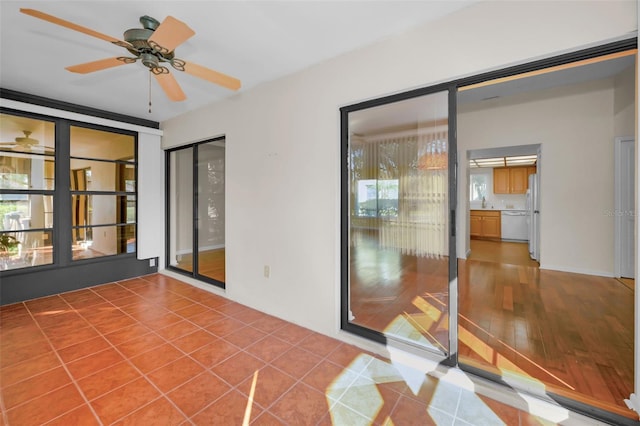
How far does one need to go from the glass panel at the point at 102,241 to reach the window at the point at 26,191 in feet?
1.01

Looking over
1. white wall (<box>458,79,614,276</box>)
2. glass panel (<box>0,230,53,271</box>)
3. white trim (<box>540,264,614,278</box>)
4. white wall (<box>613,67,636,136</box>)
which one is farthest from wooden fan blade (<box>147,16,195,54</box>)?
white trim (<box>540,264,614,278</box>)

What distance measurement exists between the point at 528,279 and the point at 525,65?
3640 mm

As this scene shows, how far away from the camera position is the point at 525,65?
1.80 m

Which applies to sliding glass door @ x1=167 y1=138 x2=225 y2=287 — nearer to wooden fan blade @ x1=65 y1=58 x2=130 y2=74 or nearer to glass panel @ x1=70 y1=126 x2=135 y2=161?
glass panel @ x1=70 y1=126 x2=135 y2=161

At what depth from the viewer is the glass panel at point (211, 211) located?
4430 mm

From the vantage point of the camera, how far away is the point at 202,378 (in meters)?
2.05

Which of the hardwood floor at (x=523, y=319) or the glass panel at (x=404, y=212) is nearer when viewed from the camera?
the hardwood floor at (x=523, y=319)

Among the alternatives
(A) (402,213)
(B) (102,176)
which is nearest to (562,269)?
(A) (402,213)

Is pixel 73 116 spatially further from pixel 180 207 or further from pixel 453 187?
pixel 453 187

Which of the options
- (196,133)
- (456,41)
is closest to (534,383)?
(456,41)

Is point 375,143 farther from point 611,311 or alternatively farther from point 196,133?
point 611,311

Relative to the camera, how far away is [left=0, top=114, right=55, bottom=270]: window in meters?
3.53

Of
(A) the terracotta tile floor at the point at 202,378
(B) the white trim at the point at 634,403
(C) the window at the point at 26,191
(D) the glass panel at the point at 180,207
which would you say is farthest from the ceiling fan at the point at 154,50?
(B) the white trim at the point at 634,403

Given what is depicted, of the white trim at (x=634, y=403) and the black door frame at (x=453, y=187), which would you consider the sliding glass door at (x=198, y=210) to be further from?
the white trim at (x=634, y=403)
